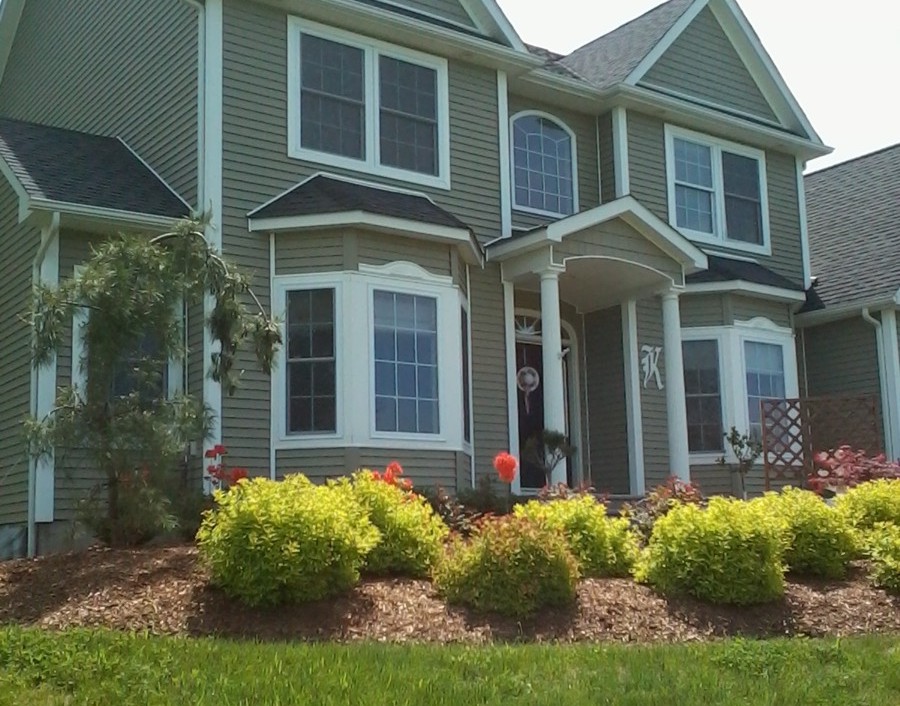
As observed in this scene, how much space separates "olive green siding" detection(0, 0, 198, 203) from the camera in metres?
13.5

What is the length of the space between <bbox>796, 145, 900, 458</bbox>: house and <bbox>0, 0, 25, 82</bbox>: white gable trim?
44.8 feet

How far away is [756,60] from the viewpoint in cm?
1886

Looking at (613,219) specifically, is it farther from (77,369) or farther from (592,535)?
(77,369)

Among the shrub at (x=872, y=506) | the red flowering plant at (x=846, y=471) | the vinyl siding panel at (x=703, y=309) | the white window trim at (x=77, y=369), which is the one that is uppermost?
the vinyl siding panel at (x=703, y=309)

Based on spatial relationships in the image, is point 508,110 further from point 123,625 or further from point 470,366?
point 123,625

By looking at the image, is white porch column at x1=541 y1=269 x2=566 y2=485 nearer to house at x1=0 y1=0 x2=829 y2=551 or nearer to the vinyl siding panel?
house at x1=0 y1=0 x2=829 y2=551

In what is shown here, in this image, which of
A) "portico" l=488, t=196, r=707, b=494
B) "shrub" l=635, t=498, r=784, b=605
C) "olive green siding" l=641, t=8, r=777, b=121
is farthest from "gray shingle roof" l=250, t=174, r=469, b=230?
"olive green siding" l=641, t=8, r=777, b=121

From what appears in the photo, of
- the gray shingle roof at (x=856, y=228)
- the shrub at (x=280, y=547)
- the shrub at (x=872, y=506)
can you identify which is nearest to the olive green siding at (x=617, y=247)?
the gray shingle roof at (x=856, y=228)

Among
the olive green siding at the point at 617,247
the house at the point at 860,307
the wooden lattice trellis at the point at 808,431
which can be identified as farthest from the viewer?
the house at the point at 860,307

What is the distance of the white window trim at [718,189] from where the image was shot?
1748cm

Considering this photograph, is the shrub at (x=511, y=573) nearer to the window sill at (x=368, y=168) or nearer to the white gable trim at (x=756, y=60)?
the window sill at (x=368, y=168)

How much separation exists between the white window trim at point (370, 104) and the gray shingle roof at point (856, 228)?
24.5ft

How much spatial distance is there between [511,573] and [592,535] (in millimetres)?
1667

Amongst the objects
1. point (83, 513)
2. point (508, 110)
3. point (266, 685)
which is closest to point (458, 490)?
point (83, 513)
